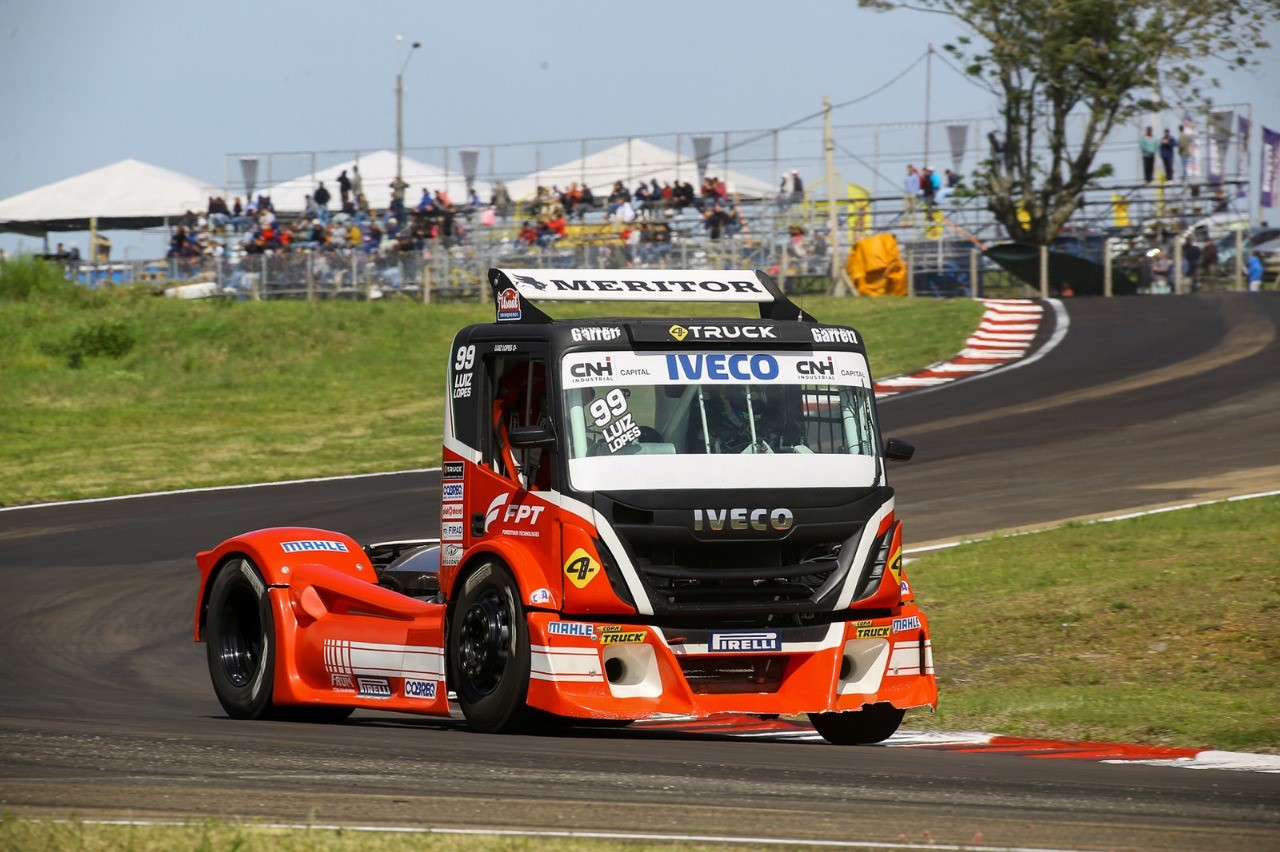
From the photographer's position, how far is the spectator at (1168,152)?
4019 centimetres

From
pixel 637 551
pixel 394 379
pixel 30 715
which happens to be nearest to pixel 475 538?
pixel 637 551

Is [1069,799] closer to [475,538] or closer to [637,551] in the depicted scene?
[637,551]

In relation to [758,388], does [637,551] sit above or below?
below

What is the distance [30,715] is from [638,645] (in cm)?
344

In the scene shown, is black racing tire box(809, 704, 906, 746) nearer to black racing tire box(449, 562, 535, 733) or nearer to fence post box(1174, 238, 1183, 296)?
black racing tire box(449, 562, 535, 733)

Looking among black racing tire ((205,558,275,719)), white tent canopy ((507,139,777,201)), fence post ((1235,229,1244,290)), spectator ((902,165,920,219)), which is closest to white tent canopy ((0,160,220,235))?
white tent canopy ((507,139,777,201))

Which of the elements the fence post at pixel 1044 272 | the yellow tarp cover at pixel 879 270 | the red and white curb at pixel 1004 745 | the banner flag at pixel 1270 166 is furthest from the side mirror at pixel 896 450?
the banner flag at pixel 1270 166

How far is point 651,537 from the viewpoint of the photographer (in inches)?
328

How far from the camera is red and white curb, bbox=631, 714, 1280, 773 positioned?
26.2 ft

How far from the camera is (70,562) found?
Result: 1695cm

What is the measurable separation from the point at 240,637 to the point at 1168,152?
111 feet

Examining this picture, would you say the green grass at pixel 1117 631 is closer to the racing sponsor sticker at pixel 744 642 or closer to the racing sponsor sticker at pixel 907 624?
the racing sponsor sticker at pixel 907 624

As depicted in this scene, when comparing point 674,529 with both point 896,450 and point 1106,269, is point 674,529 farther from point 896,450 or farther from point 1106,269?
point 1106,269

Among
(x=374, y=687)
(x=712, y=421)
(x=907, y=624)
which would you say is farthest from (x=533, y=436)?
(x=907, y=624)
